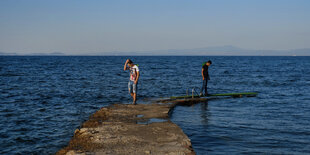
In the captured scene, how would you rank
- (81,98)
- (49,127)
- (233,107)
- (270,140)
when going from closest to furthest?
(270,140) < (49,127) < (233,107) < (81,98)

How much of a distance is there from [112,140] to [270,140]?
503 centimetres

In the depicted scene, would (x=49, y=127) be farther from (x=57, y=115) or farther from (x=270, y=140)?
(x=270, y=140)

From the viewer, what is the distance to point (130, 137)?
300 inches

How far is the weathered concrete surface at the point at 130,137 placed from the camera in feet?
21.7

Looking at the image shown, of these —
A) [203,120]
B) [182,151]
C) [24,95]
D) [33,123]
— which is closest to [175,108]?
[203,120]

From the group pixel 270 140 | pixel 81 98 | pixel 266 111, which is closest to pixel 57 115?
pixel 81 98

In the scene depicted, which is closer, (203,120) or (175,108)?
(203,120)

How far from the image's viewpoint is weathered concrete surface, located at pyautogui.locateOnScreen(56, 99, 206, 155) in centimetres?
663

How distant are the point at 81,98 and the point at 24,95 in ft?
14.1

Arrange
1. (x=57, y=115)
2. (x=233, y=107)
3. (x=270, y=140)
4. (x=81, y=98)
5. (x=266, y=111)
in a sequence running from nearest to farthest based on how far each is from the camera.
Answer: (x=270, y=140), (x=57, y=115), (x=266, y=111), (x=233, y=107), (x=81, y=98)

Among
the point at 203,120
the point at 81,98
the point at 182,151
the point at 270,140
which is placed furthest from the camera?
the point at 81,98

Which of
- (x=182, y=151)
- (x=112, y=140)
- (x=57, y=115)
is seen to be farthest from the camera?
(x=57, y=115)

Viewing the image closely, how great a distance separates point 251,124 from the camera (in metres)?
11.2

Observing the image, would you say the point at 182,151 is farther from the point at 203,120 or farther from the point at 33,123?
the point at 33,123
